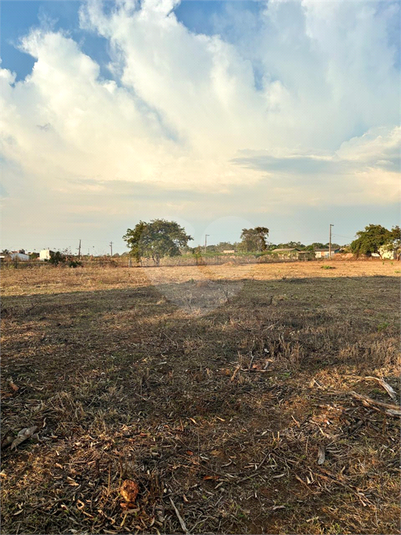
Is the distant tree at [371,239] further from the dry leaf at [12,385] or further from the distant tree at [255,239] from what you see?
the dry leaf at [12,385]

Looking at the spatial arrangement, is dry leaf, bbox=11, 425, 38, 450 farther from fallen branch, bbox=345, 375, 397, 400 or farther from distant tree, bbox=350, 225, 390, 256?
distant tree, bbox=350, 225, 390, 256

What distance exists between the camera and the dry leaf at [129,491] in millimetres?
2221

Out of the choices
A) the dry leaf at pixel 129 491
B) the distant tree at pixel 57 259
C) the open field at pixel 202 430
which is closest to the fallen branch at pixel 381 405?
the open field at pixel 202 430

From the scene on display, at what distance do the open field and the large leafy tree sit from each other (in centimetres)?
2332

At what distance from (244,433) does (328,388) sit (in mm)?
1476

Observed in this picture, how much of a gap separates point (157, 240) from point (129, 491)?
29.1 meters

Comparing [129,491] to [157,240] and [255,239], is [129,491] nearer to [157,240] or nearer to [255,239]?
[157,240]

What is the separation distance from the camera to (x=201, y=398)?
3.67m

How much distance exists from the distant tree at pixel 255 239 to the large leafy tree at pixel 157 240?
61.9 ft

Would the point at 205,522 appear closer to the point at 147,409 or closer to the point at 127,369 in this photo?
the point at 147,409

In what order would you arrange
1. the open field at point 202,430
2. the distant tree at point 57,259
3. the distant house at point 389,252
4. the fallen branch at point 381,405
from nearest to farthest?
the open field at point 202,430, the fallen branch at point 381,405, the distant tree at point 57,259, the distant house at point 389,252

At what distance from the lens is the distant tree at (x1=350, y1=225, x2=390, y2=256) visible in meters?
48.2

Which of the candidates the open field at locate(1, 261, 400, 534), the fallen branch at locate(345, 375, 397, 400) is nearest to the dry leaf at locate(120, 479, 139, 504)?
the open field at locate(1, 261, 400, 534)

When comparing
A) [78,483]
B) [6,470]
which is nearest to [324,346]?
[78,483]
